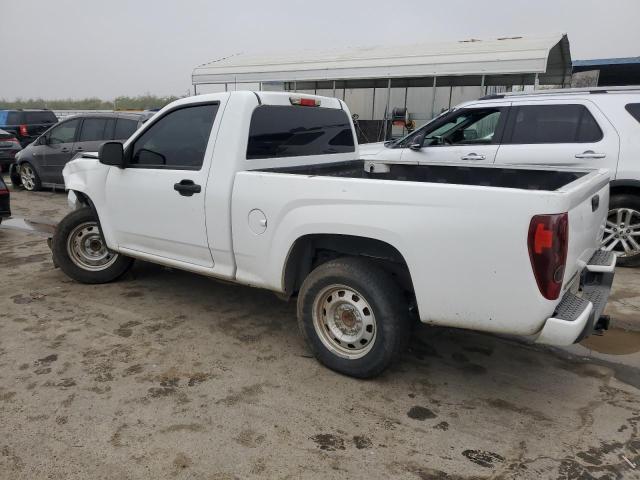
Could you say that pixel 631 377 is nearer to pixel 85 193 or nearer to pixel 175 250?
pixel 175 250

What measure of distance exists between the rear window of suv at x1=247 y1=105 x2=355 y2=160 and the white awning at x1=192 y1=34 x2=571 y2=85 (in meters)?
9.43

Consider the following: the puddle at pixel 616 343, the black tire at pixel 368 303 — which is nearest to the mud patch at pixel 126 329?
the black tire at pixel 368 303

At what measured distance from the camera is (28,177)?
11.2 m

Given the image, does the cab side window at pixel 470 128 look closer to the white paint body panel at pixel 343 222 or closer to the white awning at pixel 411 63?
the white paint body panel at pixel 343 222

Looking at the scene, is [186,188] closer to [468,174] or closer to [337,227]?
[337,227]

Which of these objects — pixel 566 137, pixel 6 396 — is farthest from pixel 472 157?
pixel 6 396

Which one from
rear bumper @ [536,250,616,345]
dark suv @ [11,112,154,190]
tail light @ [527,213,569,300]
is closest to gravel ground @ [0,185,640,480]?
rear bumper @ [536,250,616,345]

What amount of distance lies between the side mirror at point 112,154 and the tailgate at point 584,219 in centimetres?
343

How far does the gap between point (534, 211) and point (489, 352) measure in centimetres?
172

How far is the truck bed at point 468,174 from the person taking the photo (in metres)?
3.70

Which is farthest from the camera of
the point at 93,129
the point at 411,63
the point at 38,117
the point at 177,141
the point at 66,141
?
the point at 38,117

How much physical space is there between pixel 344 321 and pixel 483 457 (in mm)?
1166

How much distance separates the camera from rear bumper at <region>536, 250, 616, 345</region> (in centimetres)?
254

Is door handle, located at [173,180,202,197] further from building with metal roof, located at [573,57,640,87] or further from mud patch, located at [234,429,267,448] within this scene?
building with metal roof, located at [573,57,640,87]
